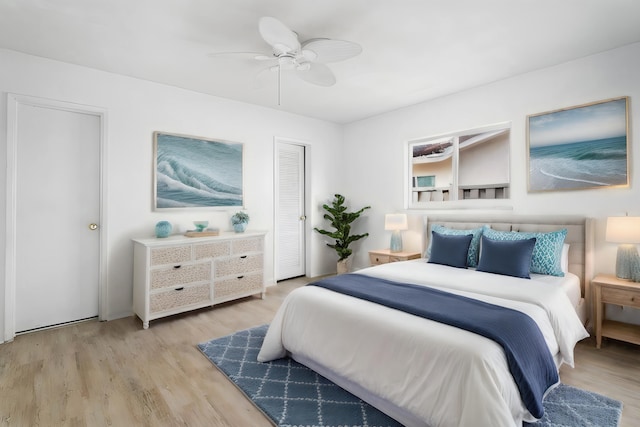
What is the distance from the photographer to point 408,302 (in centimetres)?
212

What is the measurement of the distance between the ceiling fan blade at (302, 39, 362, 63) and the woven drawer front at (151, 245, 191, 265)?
2.32 meters

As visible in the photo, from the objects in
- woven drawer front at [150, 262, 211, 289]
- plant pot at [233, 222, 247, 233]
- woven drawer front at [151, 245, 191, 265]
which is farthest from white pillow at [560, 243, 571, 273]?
woven drawer front at [151, 245, 191, 265]

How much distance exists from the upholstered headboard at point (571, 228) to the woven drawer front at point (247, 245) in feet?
8.23

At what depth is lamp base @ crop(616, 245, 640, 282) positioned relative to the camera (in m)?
2.67

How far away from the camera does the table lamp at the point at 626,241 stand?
8.59 feet

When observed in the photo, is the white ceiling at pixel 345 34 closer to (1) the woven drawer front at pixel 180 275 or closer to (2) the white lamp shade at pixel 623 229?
(2) the white lamp shade at pixel 623 229

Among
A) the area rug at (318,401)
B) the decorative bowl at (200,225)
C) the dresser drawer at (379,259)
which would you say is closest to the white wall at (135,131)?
the decorative bowl at (200,225)

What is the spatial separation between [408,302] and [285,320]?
0.97m

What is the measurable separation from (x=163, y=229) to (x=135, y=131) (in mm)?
1131

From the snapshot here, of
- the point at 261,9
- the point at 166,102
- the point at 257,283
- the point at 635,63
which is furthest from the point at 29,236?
the point at 635,63

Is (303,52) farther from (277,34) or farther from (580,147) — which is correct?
(580,147)

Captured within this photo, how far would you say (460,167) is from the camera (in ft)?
13.8

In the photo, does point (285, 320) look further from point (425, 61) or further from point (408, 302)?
point (425, 61)

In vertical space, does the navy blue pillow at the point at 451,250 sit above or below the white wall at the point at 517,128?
below
